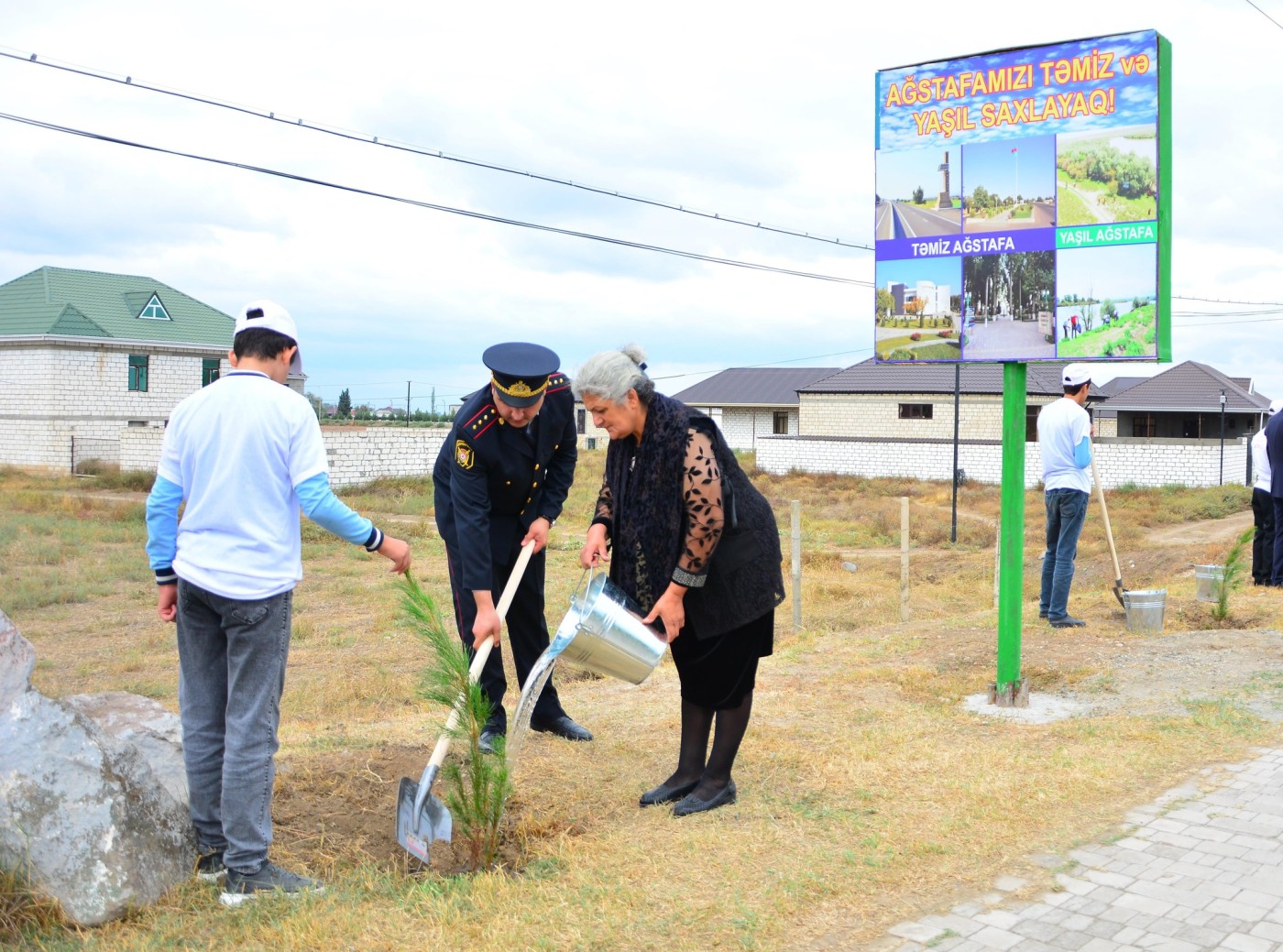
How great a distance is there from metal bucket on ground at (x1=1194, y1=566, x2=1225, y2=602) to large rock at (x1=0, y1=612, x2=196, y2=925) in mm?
8878

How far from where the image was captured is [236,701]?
135 inches

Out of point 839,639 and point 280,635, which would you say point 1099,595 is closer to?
point 839,639

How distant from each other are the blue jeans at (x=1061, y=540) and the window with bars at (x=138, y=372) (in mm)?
32501

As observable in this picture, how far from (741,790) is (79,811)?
2.46 metres

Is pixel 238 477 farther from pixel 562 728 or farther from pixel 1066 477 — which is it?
pixel 1066 477

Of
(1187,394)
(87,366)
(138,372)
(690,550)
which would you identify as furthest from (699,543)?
(1187,394)

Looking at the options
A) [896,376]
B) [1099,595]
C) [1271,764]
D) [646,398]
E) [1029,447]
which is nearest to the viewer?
[646,398]

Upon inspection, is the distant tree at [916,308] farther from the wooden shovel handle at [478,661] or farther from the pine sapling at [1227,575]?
the pine sapling at [1227,575]

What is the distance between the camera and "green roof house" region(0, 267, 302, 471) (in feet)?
108

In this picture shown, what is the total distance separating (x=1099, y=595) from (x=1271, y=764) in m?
5.64

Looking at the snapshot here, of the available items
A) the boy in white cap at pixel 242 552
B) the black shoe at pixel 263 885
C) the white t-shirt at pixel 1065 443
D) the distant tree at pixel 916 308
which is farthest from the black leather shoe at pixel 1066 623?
the black shoe at pixel 263 885

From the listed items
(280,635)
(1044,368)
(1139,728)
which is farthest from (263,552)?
(1044,368)

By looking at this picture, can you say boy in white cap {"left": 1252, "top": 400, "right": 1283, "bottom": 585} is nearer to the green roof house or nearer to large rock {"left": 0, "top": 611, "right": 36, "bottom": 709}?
large rock {"left": 0, "top": 611, "right": 36, "bottom": 709}

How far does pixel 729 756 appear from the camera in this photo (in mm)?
4316
